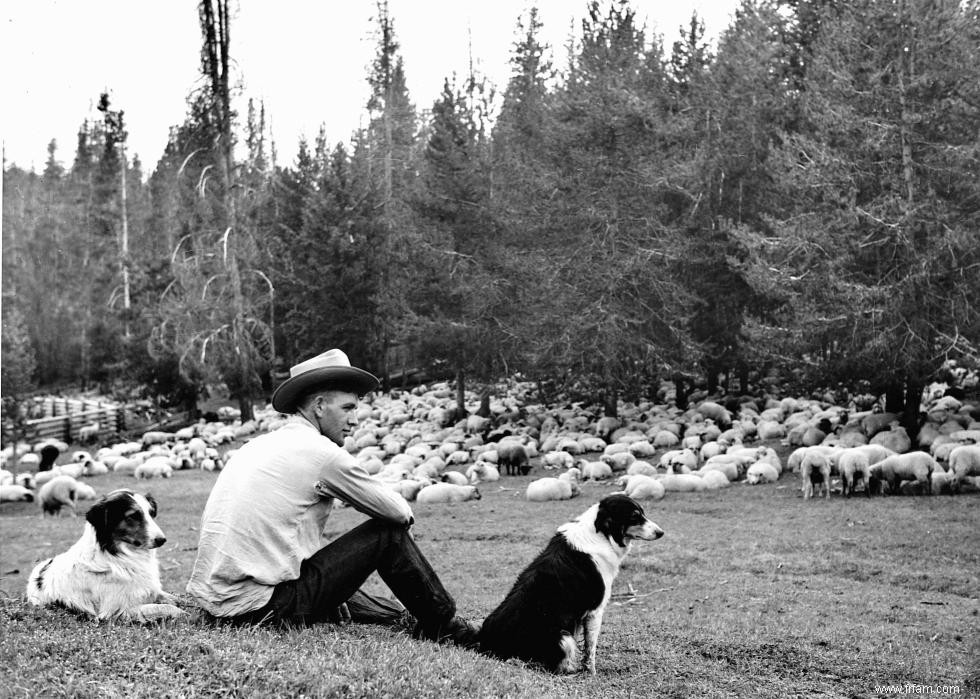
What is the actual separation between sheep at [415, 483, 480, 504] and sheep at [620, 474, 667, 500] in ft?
9.62

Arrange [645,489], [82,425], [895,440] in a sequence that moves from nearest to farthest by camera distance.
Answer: [645,489] < [895,440] < [82,425]

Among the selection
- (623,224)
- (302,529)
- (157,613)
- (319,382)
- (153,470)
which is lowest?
(153,470)

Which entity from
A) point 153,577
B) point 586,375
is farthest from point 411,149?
point 153,577

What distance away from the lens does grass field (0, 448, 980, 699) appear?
4.62 m

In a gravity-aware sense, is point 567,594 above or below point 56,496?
above

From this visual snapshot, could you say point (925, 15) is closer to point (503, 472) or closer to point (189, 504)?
point (503, 472)

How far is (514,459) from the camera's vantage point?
20.5 m

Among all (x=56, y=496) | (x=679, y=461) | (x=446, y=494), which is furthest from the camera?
(x=679, y=461)

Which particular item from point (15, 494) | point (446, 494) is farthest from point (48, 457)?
point (446, 494)

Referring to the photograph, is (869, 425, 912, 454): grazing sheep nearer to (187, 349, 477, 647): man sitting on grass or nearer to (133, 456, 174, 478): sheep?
(187, 349, 477, 647): man sitting on grass

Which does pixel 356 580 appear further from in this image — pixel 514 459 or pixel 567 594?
pixel 514 459

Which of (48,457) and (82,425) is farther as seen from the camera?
(82,425)

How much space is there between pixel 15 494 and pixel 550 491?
11.8m

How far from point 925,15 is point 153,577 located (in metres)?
17.1
